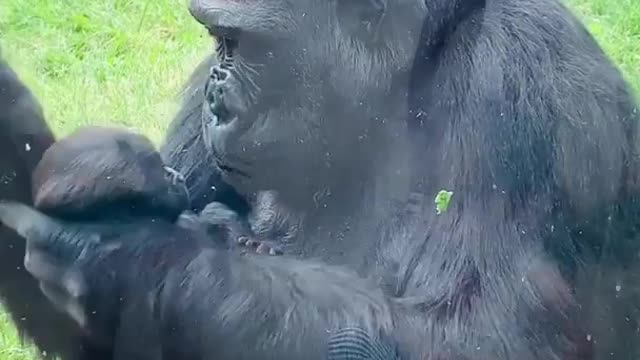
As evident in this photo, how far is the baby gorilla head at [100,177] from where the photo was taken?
248cm

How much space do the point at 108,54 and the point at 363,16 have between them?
0.54m

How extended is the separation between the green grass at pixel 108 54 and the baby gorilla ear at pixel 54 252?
174 mm

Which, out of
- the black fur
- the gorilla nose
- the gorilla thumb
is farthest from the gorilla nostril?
the gorilla thumb

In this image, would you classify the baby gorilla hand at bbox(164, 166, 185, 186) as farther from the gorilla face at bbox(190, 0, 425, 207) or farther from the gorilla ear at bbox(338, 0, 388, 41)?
the gorilla ear at bbox(338, 0, 388, 41)

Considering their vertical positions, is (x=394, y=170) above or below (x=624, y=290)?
above

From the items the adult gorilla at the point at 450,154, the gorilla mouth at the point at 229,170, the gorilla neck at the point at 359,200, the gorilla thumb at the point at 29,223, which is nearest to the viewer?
the gorilla thumb at the point at 29,223

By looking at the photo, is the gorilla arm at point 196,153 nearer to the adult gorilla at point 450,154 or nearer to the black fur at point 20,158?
the adult gorilla at point 450,154

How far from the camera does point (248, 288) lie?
8.58 ft

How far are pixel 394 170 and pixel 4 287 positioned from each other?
2.49 feet

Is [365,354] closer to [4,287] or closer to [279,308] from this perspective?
[279,308]

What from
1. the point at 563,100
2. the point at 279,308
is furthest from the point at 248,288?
the point at 563,100

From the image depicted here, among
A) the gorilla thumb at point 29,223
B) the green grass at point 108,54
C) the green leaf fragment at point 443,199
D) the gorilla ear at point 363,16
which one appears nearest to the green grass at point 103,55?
the green grass at point 108,54

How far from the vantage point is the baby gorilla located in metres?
2.48

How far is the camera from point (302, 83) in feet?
9.29
